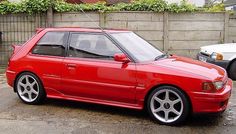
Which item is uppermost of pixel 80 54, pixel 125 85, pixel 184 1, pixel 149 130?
pixel 184 1

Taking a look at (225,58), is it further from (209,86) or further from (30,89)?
(30,89)

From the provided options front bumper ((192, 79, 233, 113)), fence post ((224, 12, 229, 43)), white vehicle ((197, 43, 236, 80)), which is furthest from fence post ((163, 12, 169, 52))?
front bumper ((192, 79, 233, 113))

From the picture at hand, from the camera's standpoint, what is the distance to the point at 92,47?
6465 millimetres

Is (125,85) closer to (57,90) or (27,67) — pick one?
(57,90)

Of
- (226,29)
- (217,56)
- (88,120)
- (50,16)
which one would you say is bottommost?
(88,120)

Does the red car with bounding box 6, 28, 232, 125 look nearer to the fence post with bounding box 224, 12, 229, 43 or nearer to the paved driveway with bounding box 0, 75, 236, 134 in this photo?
the paved driveway with bounding box 0, 75, 236, 134

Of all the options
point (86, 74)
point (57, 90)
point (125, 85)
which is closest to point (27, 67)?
point (57, 90)

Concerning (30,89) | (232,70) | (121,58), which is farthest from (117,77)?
(232,70)

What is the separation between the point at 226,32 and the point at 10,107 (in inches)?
314

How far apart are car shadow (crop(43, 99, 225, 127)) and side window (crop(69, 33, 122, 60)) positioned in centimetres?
94

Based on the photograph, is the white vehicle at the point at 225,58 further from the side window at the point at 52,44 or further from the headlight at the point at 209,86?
the side window at the point at 52,44

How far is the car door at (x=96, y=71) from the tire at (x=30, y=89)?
0.54 m

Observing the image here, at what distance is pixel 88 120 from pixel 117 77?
2.67 ft

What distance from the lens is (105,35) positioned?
6430mm
